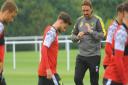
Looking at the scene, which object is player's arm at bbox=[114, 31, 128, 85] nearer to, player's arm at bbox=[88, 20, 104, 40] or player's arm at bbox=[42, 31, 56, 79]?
player's arm at bbox=[42, 31, 56, 79]

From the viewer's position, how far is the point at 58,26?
11.3 metres

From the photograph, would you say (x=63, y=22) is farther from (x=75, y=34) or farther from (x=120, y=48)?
(x=75, y=34)

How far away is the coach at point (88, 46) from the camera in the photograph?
45.5 feet

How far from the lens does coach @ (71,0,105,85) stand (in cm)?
1386

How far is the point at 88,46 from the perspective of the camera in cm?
1397

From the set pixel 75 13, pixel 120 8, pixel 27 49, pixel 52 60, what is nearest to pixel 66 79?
pixel 52 60

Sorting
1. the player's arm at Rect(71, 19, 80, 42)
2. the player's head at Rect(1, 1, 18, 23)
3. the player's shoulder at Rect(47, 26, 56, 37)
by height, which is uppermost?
the player's head at Rect(1, 1, 18, 23)

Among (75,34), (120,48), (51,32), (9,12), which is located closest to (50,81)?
(51,32)

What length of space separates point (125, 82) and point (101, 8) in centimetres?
5467

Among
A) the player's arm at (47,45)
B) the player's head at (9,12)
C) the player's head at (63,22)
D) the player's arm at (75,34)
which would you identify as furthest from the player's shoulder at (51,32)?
the player's arm at (75,34)

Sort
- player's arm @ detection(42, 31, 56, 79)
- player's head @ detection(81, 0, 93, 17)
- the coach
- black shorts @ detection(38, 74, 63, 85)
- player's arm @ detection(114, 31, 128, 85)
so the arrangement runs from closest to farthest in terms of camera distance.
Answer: player's arm @ detection(114, 31, 128, 85)
player's arm @ detection(42, 31, 56, 79)
black shorts @ detection(38, 74, 63, 85)
player's head @ detection(81, 0, 93, 17)
the coach

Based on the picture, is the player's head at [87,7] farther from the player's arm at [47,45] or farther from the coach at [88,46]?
the player's arm at [47,45]

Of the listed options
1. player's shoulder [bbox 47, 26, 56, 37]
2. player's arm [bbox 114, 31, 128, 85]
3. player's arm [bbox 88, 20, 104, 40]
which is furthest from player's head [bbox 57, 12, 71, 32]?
player's arm [bbox 88, 20, 104, 40]

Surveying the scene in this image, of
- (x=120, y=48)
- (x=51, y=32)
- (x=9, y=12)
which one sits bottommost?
(x=120, y=48)
